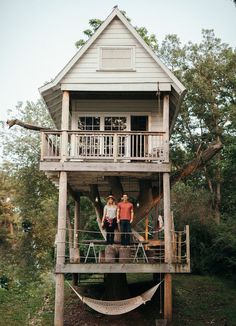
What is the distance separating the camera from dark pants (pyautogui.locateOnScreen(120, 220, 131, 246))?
17.8 metres

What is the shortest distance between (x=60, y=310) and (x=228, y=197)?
1913cm

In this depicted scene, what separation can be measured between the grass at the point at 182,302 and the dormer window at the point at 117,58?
9406 millimetres

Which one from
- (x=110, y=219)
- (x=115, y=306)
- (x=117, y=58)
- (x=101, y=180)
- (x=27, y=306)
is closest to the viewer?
(x=115, y=306)

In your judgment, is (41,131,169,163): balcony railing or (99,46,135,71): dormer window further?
(99,46,135,71): dormer window

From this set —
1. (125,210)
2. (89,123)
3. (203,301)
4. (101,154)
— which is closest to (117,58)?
(89,123)

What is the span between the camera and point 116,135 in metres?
17.8

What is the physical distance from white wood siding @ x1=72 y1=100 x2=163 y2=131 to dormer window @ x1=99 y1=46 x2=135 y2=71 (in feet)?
6.16

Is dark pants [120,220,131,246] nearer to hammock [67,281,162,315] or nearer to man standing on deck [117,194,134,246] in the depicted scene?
man standing on deck [117,194,134,246]

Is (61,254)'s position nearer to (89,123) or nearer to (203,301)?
(89,123)

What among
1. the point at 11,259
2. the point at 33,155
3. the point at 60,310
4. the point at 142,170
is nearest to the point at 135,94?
the point at 142,170

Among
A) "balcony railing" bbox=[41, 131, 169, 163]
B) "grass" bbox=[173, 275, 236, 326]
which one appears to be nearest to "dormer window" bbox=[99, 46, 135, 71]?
"balcony railing" bbox=[41, 131, 169, 163]

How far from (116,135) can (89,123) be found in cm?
309

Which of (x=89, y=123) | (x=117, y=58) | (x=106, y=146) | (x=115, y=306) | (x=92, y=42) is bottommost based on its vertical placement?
(x=115, y=306)

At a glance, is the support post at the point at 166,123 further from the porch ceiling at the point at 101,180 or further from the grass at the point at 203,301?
the grass at the point at 203,301
